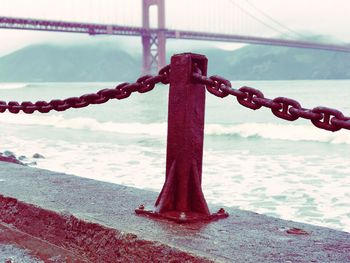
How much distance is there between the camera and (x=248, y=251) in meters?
1.88

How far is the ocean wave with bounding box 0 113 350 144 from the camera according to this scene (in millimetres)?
15217

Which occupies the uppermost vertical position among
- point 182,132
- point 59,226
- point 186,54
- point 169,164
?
point 186,54

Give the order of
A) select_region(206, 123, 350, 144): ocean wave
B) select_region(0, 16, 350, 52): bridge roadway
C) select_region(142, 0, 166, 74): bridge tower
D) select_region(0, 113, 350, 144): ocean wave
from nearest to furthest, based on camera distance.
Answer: select_region(206, 123, 350, 144): ocean wave
select_region(0, 113, 350, 144): ocean wave
select_region(0, 16, 350, 52): bridge roadway
select_region(142, 0, 166, 74): bridge tower

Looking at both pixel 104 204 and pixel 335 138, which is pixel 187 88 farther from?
pixel 335 138

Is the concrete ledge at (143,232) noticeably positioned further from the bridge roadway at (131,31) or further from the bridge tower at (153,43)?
the bridge tower at (153,43)

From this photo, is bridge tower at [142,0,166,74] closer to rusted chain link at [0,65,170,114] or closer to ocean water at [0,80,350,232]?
ocean water at [0,80,350,232]

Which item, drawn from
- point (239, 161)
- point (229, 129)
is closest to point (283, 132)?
point (229, 129)

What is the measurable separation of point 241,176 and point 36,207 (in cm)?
644

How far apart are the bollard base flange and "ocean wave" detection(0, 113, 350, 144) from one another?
12518 mm

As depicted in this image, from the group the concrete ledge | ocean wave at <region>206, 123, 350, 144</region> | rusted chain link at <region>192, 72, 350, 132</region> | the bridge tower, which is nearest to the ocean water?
ocean wave at <region>206, 123, 350, 144</region>

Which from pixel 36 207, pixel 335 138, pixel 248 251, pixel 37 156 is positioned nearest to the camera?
pixel 248 251

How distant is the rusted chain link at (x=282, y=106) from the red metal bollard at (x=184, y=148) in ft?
0.23

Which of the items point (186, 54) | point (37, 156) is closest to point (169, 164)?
point (186, 54)

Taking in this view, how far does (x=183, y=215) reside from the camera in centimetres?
224
